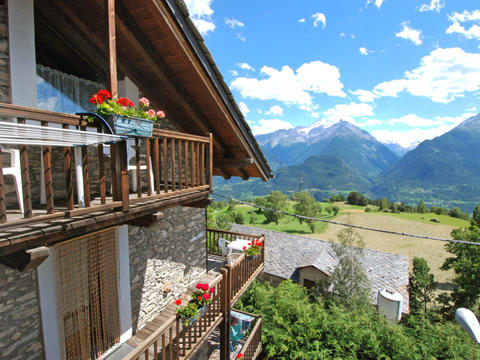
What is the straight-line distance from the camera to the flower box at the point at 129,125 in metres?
3.00

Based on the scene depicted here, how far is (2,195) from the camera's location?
7.18 feet

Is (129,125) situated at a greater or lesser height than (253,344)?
greater

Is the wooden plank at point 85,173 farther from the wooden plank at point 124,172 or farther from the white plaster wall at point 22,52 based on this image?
the white plaster wall at point 22,52

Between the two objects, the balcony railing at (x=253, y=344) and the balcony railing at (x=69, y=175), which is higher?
the balcony railing at (x=69, y=175)

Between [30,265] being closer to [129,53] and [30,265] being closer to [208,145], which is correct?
[208,145]

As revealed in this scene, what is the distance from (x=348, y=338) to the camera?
927 centimetres

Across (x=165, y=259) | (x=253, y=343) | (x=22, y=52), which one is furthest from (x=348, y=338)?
(x=22, y=52)

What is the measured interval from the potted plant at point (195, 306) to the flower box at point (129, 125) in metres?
3.23

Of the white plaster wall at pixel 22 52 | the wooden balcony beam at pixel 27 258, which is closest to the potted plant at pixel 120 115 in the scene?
the white plaster wall at pixel 22 52

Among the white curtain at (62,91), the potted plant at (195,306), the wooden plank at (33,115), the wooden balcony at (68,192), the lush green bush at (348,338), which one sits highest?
the white curtain at (62,91)

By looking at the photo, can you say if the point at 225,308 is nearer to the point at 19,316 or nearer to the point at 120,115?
the point at 19,316

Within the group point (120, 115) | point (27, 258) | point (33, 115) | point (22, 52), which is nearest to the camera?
point (33, 115)

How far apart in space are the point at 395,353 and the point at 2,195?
11599 mm

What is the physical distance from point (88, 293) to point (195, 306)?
6.41 feet
